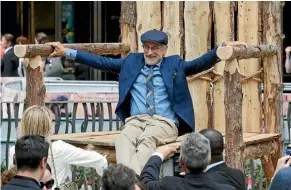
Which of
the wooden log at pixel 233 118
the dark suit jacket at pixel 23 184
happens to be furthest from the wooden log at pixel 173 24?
the dark suit jacket at pixel 23 184

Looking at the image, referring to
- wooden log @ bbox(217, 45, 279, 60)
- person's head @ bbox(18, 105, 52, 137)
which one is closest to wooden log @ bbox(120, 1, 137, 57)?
wooden log @ bbox(217, 45, 279, 60)

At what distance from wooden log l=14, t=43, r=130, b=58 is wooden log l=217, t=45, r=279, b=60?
60.8 inches

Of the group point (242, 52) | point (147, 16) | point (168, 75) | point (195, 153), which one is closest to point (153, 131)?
point (168, 75)

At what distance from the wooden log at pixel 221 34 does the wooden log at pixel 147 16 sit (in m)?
0.57

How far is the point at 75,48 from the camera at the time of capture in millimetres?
9750

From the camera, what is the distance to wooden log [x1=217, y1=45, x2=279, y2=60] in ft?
27.2

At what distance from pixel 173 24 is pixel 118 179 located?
15.7ft

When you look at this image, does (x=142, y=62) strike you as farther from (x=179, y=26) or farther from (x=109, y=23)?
(x=109, y=23)

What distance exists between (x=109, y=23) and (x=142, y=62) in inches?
436

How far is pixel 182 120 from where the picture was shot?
875cm

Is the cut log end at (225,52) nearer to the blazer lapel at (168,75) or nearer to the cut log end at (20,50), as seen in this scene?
the blazer lapel at (168,75)

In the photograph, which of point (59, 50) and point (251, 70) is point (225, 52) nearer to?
point (59, 50)

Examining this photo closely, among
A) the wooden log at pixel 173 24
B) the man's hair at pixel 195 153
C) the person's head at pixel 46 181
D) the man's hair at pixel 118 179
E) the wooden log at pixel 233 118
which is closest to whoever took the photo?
the man's hair at pixel 118 179

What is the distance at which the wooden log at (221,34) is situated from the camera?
400 inches
